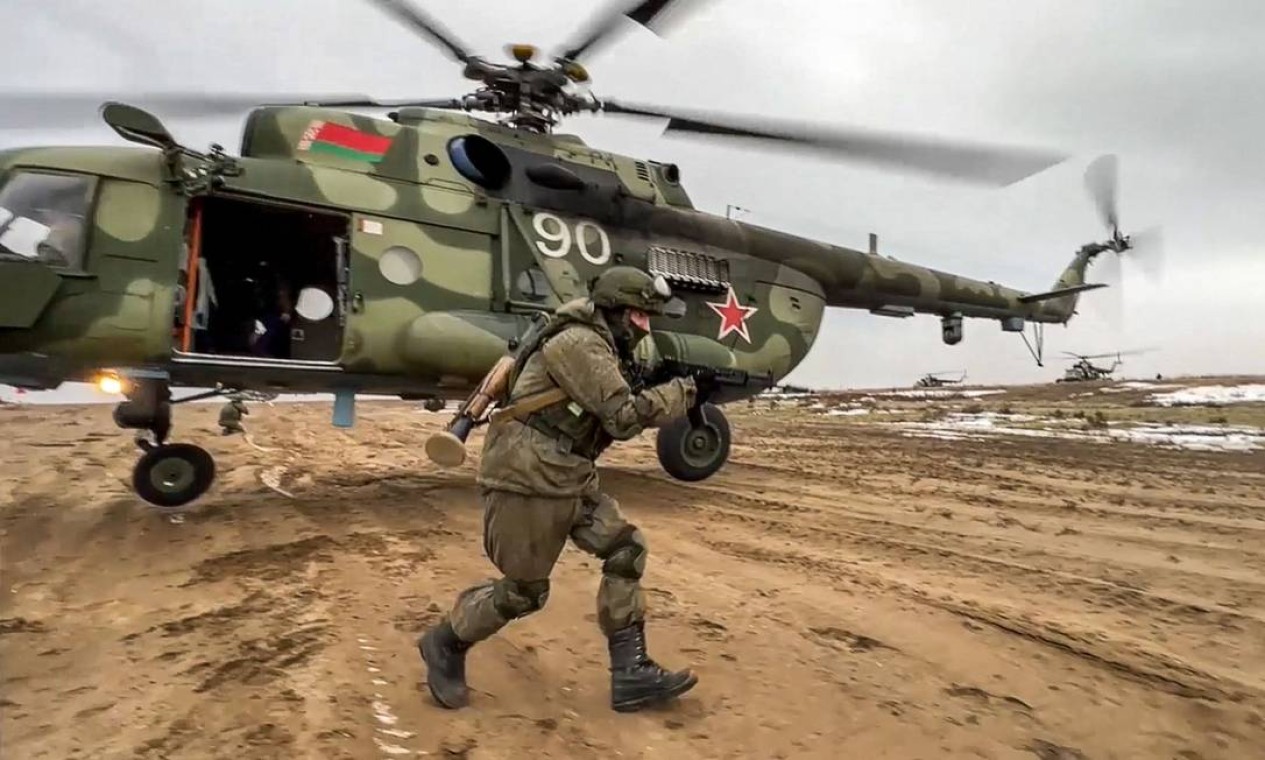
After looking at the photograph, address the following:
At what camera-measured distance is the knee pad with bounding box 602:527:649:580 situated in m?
3.08

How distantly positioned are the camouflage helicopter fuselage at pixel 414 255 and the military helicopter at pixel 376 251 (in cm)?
2

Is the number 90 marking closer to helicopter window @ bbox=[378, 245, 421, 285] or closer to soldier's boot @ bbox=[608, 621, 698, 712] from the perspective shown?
helicopter window @ bbox=[378, 245, 421, 285]

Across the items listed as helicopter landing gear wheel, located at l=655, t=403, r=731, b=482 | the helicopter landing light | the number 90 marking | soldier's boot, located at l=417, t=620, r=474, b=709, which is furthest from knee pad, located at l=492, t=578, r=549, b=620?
helicopter landing gear wheel, located at l=655, t=403, r=731, b=482

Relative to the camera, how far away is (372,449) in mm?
11406

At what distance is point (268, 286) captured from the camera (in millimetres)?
8102

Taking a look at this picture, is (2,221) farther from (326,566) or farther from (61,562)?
(326,566)

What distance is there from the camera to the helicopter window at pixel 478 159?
721 cm

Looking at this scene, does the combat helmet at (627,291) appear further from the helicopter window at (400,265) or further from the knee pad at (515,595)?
the helicopter window at (400,265)

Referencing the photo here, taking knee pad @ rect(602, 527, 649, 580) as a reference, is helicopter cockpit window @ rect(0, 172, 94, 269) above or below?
above

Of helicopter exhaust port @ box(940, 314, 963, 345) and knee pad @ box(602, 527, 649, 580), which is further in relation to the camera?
helicopter exhaust port @ box(940, 314, 963, 345)

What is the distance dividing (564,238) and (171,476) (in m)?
3.84

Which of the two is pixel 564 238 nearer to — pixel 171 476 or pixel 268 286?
pixel 268 286

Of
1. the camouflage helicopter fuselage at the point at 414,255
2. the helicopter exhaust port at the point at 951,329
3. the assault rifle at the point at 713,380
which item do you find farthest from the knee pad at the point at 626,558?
the helicopter exhaust port at the point at 951,329

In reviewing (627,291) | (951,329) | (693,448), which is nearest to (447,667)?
(627,291)
